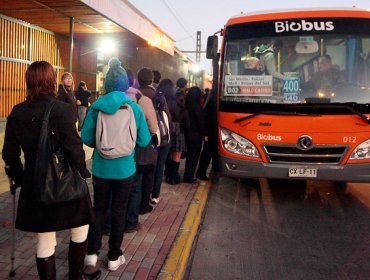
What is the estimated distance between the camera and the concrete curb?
11.8 feet

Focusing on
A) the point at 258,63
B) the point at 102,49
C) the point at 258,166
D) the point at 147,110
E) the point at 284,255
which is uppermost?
the point at 102,49

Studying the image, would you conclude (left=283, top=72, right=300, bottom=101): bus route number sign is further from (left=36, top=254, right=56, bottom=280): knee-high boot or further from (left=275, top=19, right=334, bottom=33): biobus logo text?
(left=36, top=254, right=56, bottom=280): knee-high boot

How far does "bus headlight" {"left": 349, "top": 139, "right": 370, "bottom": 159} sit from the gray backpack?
11.1ft

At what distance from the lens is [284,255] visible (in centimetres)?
422

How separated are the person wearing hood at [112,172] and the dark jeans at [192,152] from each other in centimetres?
324

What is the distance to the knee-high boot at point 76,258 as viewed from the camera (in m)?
3.00

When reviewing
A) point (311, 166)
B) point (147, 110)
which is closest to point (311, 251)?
point (311, 166)

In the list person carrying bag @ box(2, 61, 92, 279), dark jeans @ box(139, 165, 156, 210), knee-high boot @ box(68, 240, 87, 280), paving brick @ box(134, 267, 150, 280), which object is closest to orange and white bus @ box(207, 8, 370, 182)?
dark jeans @ box(139, 165, 156, 210)

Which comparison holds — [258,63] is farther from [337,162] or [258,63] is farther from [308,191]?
[308,191]

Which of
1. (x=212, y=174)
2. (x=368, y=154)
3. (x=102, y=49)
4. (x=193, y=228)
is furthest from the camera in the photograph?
(x=102, y=49)

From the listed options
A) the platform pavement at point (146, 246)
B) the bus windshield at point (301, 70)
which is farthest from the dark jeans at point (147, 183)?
the bus windshield at point (301, 70)

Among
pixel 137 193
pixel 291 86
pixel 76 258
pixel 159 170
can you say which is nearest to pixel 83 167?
pixel 76 258

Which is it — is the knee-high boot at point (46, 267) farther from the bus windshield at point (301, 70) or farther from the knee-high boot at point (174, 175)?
the knee-high boot at point (174, 175)

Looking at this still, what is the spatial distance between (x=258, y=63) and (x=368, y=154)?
76.5 inches
